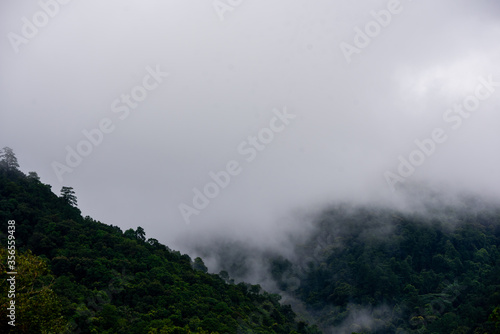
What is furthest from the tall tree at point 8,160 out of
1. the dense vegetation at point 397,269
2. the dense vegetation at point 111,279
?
the dense vegetation at point 397,269

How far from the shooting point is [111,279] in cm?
7100

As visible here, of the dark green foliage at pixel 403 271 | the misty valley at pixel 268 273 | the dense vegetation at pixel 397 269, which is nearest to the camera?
the misty valley at pixel 268 273

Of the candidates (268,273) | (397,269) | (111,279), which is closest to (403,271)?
(397,269)

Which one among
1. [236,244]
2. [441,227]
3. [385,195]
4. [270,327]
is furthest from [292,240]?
[270,327]

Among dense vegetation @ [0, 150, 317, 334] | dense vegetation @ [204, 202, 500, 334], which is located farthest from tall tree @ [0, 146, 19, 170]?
dense vegetation @ [204, 202, 500, 334]

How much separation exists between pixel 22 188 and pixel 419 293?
102 meters

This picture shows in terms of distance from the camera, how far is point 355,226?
16562cm

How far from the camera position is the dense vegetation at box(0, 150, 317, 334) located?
60.8 metres

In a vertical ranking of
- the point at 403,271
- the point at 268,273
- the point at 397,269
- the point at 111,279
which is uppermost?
the point at 397,269

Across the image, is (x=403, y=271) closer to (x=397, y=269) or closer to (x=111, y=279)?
(x=397, y=269)

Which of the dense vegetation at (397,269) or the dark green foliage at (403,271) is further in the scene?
the dense vegetation at (397,269)

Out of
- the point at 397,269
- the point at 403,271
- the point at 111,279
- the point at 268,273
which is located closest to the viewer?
the point at 111,279

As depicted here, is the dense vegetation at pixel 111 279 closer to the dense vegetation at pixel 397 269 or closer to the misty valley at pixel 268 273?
the misty valley at pixel 268 273

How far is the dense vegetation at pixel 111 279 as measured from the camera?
200ft
